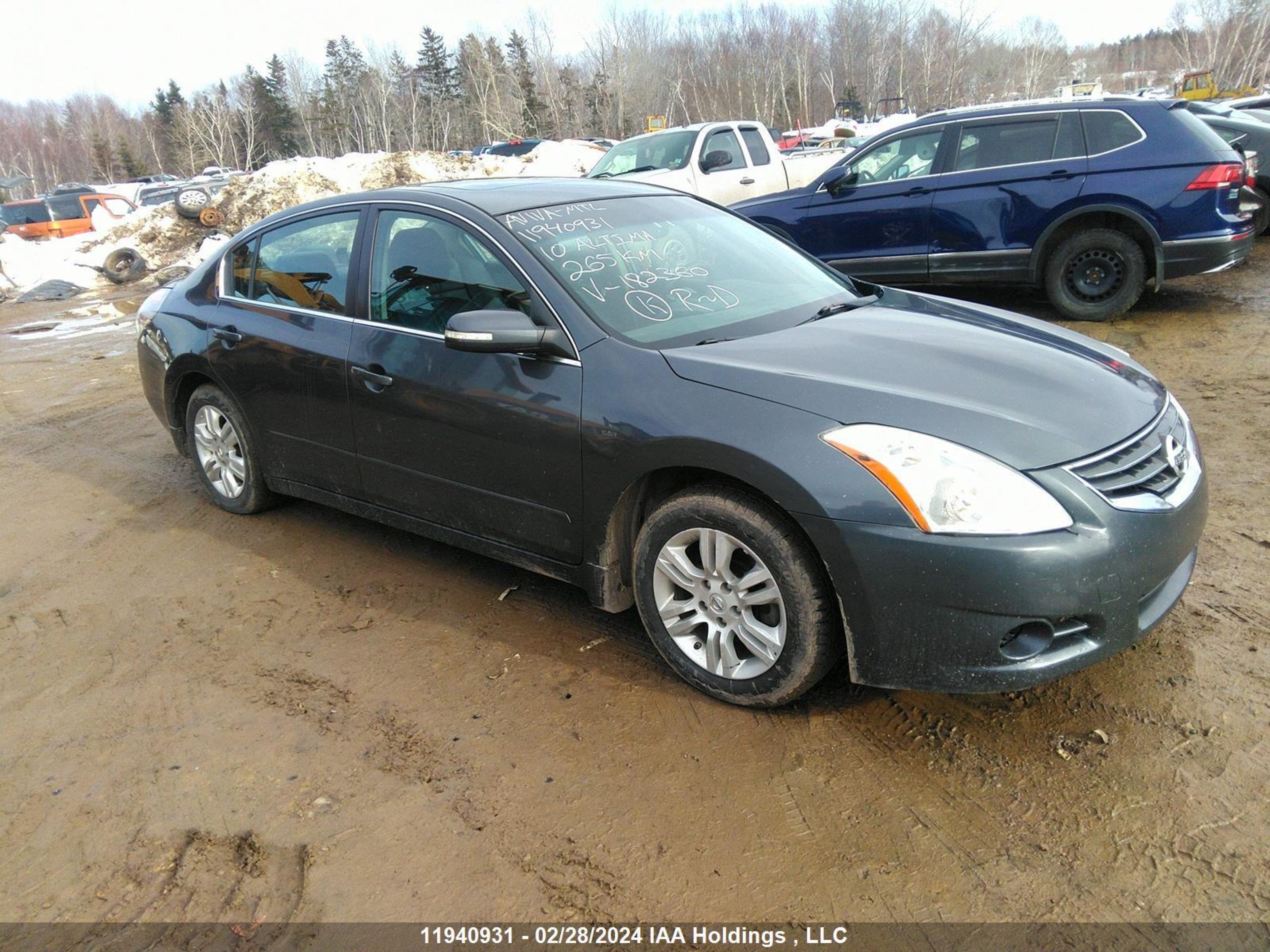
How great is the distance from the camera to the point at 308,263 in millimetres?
4352

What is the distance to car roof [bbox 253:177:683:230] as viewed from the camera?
12.5ft

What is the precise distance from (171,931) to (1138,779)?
2590 millimetres

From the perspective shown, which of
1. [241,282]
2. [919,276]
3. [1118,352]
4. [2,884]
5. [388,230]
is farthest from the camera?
[919,276]

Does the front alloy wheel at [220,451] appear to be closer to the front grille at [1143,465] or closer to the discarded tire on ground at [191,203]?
the front grille at [1143,465]

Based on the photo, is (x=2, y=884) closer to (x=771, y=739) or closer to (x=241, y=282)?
(x=771, y=739)

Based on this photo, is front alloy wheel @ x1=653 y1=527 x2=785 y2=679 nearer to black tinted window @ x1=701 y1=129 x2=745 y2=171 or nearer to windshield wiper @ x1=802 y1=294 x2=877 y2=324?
windshield wiper @ x1=802 y1=294 x2=877 y2=324

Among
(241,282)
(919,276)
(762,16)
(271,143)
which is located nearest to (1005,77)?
(762,16)

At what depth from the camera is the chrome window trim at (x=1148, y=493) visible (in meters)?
2.61

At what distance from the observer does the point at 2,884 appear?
2520mm

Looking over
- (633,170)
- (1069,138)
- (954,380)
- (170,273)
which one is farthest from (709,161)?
(170,273)

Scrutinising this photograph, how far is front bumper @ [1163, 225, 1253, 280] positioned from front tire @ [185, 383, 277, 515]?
6847mm

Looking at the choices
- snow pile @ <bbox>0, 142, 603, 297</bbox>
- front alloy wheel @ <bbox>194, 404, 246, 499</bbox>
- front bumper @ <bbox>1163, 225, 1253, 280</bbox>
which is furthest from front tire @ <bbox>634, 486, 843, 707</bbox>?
snow pile @ <bbox>0, 142, 603, 297</bbox>

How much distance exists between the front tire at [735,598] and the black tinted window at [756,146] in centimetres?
1007

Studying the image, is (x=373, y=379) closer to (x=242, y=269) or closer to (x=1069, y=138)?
(x=242, y=269)
